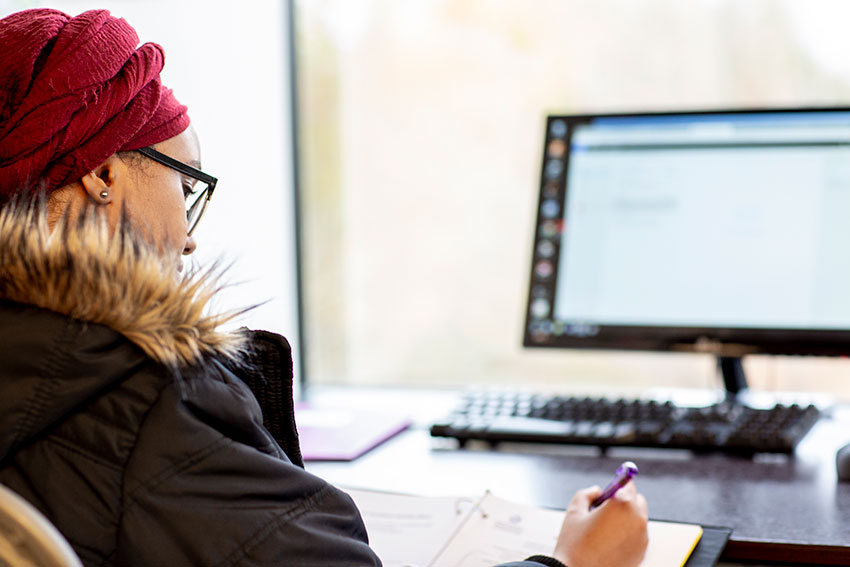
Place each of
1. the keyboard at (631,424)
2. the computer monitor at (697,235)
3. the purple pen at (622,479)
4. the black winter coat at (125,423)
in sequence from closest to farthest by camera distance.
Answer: the black winter coat at (125,423)
the purple pen at (622,479)
the keyboard at (631,424)
the computer monitor at (697,235)

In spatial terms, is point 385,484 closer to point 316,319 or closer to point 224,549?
point 224,549

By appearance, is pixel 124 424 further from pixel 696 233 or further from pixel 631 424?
pixel 696 233

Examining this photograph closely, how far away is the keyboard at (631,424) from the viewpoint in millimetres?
1097

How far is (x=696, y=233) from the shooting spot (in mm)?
1312

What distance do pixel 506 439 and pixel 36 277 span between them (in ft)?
2.20

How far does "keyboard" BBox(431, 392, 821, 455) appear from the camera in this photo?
3.60 feet

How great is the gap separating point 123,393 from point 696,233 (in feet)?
2.94

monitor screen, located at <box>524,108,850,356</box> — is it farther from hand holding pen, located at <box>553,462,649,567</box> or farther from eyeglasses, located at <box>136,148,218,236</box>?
eyeglasses, located at <box>136,148,218,236</box>

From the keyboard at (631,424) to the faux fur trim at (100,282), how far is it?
0.58 m

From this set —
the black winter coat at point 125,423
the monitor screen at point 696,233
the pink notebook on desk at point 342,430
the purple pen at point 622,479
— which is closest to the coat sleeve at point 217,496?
the black winter coat at point 125,423

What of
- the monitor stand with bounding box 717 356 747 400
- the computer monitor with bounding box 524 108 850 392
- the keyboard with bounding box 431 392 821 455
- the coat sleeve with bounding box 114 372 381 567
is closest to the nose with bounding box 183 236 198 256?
the coat sleeve with bounding box 114 372 381 567

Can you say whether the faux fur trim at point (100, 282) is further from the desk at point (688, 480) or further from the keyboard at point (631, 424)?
the keyboard at point (631, 424)

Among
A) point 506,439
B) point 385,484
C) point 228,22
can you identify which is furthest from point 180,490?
point 228,22

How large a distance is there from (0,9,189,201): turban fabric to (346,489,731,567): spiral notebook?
1.43ft
